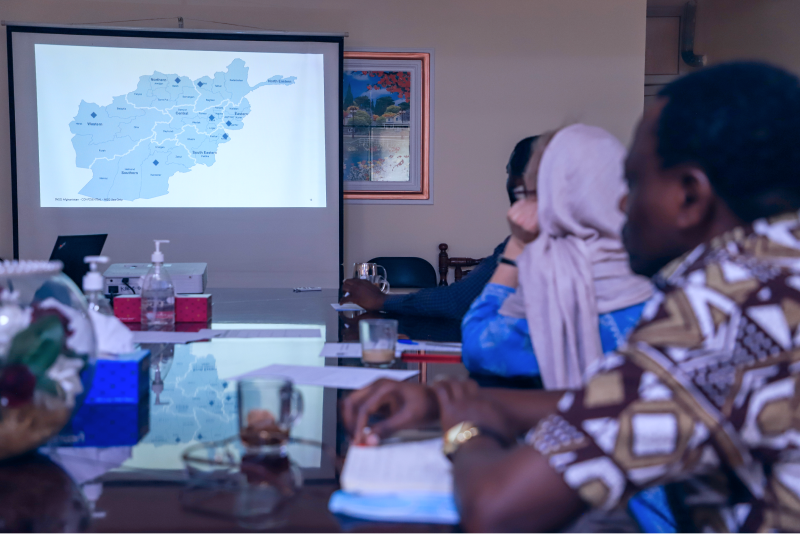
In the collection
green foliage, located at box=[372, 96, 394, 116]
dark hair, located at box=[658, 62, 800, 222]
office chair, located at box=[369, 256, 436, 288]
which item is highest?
green foliage, located at box=[372, 96, 394, 116]

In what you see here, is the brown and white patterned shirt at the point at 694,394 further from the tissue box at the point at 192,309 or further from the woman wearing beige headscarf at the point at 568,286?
the tissue box at the point at 192,309

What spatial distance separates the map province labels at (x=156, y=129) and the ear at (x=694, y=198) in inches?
139

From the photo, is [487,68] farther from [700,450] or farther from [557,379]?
[700,450]

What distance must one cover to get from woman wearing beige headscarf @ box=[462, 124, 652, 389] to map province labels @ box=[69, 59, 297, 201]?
2.96m

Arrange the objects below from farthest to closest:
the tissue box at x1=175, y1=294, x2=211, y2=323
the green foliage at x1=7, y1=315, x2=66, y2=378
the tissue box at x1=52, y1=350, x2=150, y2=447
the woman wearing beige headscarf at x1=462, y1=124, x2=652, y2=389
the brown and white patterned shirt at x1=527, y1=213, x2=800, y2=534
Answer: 1. the tissue box at x1=175, y1=294, x2=211, y2=323
2. the woman wearing beige headscarf at x1=462, y1=124, x2=652, y2=389
3. the tissue box at x1=52, y1=350, x2=150, y2=447
4. the green foliage at x1=7, y1=315, x2=66, y2=378
5. the brown and white patterned shirt at x1=527, y1=213, x2=800, y2=534

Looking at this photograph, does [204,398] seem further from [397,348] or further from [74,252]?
[74,252]

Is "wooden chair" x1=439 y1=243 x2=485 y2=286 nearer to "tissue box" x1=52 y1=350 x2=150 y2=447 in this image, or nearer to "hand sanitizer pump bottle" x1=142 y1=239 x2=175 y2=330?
"hand sanitizer pump bottle" x1=142 y1=239 x2=175 y2=330

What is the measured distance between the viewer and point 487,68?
405 cm

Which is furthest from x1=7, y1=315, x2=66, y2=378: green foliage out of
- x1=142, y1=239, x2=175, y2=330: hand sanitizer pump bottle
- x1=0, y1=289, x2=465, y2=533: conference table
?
x1=142, y1=239, x2=175, y2=330: hand sanitizer pump bottle

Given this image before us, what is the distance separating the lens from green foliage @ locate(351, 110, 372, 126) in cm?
407

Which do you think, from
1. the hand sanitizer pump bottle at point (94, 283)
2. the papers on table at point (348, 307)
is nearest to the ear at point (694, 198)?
the hand sanitizer pump bottle at point (94, 283)

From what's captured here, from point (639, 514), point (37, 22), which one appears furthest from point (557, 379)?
point (37, 22)

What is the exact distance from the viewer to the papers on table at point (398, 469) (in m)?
0.62

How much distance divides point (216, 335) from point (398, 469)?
1055mm
